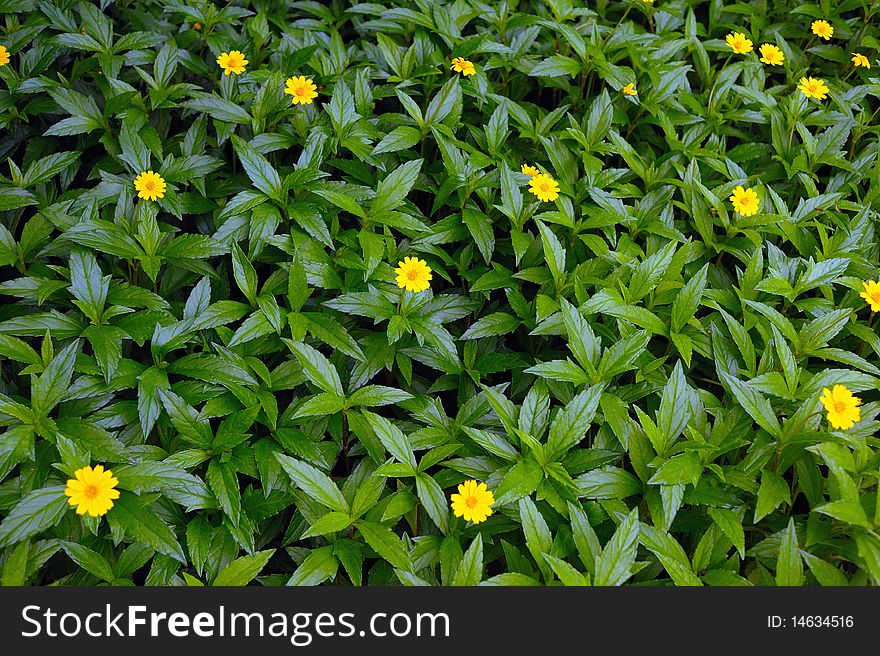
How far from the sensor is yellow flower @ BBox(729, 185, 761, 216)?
2.34 m

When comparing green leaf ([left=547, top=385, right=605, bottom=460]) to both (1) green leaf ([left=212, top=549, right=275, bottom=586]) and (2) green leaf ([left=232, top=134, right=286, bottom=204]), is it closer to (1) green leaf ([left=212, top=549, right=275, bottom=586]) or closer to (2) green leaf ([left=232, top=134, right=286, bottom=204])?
(1) green leaf ([left=212, top=549, right=275, bottom=586])

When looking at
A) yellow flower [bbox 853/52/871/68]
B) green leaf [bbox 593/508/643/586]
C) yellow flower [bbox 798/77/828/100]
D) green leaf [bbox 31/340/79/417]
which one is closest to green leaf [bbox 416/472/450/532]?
green leaf [bbox 593/508/643/586]

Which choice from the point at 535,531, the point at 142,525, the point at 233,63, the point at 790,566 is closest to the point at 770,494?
the point at 790,566

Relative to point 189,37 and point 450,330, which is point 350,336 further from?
point 189,37

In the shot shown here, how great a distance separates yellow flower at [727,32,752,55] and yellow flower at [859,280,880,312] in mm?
1208

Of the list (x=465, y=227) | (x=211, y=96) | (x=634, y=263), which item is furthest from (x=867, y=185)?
(x=211, y=96)

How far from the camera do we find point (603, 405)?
1.92 meters

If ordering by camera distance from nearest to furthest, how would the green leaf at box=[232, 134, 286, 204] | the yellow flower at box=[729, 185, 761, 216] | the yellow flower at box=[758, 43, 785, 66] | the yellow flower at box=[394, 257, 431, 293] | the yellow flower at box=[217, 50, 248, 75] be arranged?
the yellow flower at box=[394, 257, 431, 293] → the green leaf at box=[232, 134, 286, 204] → the yellow flower at box=[729, 185, 761, 216] → the yellow flower at box=[217, 50, 248, 75] → the yellow flower at box=[758, 43, 785, 66]

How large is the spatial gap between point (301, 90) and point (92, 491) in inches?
56.9

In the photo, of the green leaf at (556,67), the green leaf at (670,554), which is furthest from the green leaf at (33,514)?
the green leaf at (556,67)

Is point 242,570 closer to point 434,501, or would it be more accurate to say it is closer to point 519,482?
point 434,501

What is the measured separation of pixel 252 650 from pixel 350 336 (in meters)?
0.85

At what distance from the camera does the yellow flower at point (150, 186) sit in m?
2.24

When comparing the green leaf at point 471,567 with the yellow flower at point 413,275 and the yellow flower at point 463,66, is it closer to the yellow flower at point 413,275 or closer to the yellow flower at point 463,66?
the yellow flower at point 413,275
